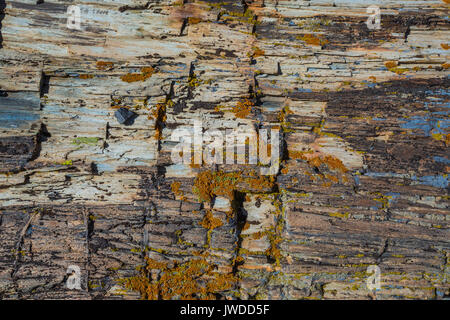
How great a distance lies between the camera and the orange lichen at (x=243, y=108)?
15.4ft

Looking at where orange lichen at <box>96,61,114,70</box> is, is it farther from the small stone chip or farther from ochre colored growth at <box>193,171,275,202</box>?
ochre colored growth at <box>193,171,275,202</box>

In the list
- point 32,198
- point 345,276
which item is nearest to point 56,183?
point 32,198

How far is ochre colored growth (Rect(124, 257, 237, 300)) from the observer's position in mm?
4520

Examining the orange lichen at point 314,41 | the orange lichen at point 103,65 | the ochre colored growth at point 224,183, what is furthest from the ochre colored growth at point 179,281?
the orange lichen at point 314,41

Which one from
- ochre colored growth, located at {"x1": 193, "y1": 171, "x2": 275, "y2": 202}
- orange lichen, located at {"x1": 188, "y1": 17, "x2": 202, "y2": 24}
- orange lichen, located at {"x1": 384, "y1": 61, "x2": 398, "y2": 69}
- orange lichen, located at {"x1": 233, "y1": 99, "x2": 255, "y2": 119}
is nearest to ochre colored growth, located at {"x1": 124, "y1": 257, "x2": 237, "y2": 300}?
ochre colored growth, located at {"x1": 193, "y1": 171, "x2": 275, "y2": 202}

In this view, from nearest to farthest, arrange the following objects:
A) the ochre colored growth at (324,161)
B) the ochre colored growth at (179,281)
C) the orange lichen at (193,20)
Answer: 1. the ochre colored growth at (179,281)
2. the ochre colored growth at (324,161)
3. the orange lichen at (193,20)

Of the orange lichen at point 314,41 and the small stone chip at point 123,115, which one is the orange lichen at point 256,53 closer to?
the orange lichen at point 314,41

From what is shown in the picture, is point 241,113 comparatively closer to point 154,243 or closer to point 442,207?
point 154,243

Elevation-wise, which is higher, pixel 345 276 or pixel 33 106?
pixel 33 106

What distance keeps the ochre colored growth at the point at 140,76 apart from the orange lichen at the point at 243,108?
4.76ft

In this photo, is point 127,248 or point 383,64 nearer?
point 127,248

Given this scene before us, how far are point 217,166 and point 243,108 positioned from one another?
100cm

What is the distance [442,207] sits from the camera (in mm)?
4586

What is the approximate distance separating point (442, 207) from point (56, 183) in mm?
5844
